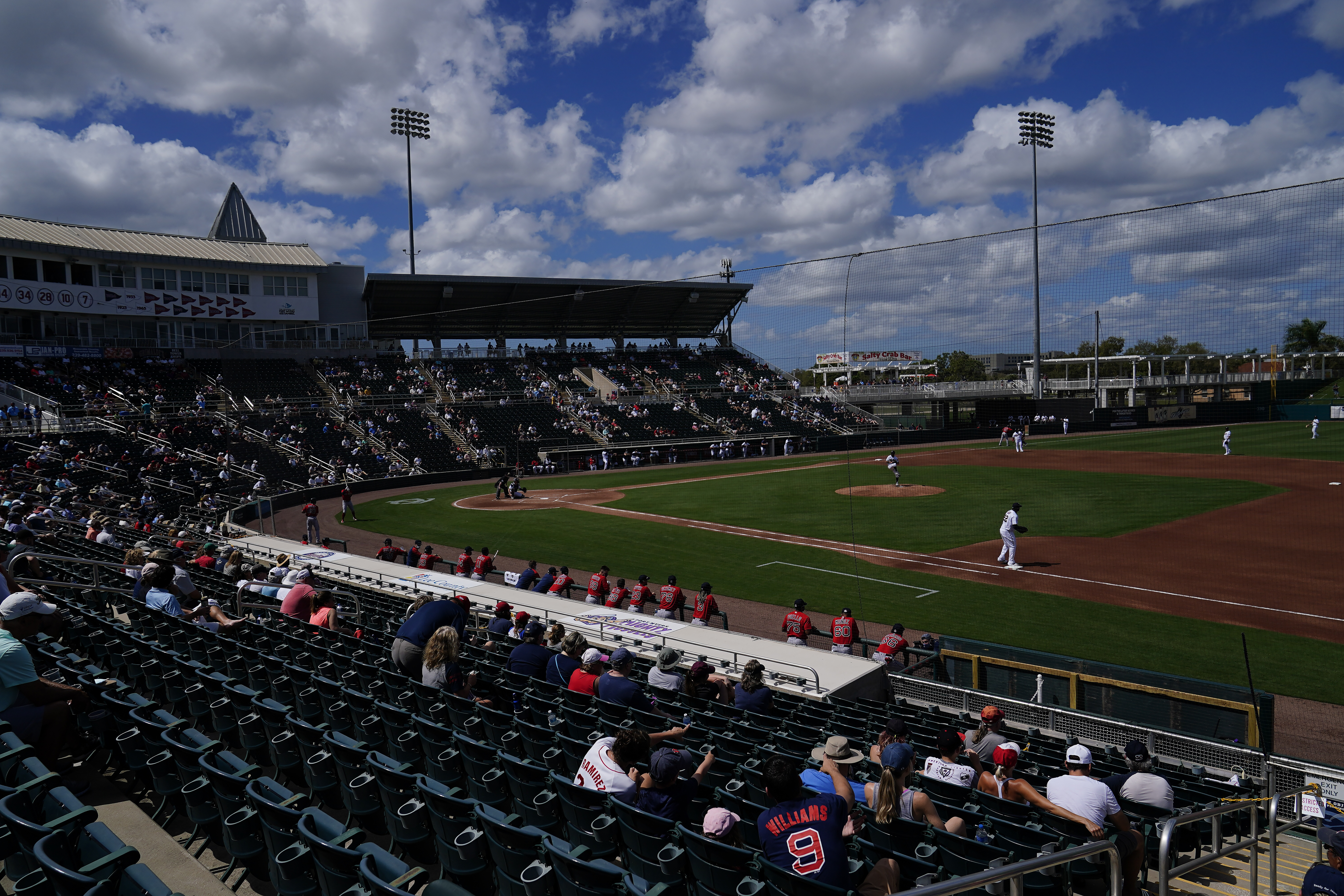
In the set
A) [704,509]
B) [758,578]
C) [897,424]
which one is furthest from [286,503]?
[897,424]

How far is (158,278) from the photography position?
5075cm

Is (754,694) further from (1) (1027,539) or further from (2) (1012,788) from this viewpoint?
(1) (1027,539)

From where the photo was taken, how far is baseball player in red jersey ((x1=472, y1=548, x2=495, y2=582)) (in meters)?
19.4

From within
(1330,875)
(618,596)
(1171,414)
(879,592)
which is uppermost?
(1171,414)

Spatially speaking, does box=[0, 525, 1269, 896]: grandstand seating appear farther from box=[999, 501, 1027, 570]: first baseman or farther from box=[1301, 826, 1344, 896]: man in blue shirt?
box=[999, 501, 1027, 570]: first baseman

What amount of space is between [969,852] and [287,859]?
13.5 feet

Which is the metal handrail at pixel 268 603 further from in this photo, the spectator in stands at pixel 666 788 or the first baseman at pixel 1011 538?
the first baseman at pixel 1011 538

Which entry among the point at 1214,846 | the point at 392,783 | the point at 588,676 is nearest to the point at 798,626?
the point at 588,676

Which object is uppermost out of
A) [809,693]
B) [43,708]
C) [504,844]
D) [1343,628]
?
[43,708]

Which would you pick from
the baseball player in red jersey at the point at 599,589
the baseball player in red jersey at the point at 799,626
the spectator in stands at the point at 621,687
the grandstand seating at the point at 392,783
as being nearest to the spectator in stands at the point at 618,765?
the grandstand seating at the point at 392,783

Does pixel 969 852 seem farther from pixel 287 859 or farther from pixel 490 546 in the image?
pixel 490 546

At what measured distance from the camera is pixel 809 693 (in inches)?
425

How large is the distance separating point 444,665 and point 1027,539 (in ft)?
76.9

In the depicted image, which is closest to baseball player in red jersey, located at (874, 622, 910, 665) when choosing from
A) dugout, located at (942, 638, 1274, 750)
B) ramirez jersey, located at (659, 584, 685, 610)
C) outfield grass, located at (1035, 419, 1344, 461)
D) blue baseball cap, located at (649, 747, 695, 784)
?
dugout, located at (942, 638, 1274, 750)
